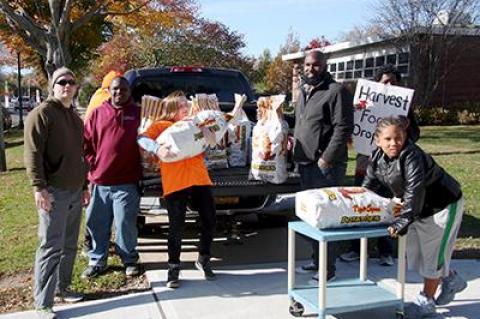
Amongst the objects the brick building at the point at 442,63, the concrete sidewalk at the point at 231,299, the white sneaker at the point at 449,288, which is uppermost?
the brick building at the point at 442,63

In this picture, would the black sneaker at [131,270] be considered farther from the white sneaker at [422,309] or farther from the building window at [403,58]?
the building window at [403,58]

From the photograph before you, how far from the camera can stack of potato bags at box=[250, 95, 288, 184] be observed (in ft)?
17.7

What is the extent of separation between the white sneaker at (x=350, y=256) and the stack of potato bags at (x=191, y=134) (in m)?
1.83

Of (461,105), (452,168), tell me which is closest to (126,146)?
(452,168)

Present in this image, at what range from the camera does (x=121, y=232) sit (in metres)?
5.39

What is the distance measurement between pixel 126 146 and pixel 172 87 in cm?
206

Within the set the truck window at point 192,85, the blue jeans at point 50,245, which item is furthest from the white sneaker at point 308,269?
the truck window at point 192,85

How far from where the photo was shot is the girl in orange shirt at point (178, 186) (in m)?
5.02

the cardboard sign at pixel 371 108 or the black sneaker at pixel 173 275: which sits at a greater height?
the cardboard sign at pixel 371 108

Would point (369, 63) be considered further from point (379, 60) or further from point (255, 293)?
point (255, 293)

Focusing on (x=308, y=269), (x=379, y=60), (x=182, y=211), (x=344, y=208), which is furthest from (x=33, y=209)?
(x=379, y=60)

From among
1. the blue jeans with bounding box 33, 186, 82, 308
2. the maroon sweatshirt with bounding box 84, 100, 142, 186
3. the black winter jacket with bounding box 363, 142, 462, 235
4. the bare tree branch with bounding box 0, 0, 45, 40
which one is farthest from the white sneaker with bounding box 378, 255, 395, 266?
the bare tree branch with bounding box 0, 0, 45, 40

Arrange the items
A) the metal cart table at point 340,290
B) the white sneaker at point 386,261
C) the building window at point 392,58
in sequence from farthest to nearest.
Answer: the building window at point 392,58 → the white sneaker at point 386,261 → the metal cart table at point 340,290

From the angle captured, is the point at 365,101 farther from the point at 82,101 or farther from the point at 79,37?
the point at 82,101
